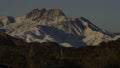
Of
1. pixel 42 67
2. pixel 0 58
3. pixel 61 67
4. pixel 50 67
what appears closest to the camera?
pixel 42 67

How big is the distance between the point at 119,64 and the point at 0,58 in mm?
46624

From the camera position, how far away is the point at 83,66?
14238 centimetres

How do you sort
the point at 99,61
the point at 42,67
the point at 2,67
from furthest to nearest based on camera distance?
1. the point at 99,61
2. the point at 42,67
3. the point at 2,67

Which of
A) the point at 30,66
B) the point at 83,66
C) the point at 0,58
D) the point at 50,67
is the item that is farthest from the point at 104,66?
the point at 0,58

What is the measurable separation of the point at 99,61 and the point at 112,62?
13.5 ft

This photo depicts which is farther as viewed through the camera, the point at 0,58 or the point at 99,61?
the point at 0,58

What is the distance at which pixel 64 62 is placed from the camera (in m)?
157

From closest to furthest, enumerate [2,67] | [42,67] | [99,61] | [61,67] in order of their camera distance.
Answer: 1. [2,67]
2. [42,67]
3. [61,67]
4. [99,61]

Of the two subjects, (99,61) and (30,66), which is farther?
(99,61)

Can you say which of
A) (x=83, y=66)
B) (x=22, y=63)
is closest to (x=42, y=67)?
(x=22, y=63)

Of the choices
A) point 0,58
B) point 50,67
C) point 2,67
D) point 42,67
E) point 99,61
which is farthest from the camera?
point 0,58

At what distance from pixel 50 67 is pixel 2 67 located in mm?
50753

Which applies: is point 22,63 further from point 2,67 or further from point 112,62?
point 2,67

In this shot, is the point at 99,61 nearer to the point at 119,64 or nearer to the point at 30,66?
the point at 119,64
